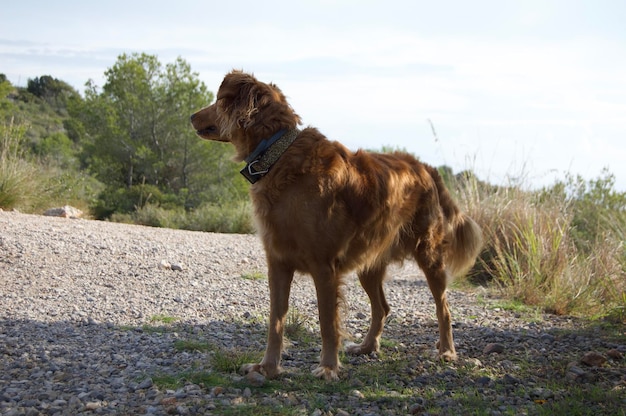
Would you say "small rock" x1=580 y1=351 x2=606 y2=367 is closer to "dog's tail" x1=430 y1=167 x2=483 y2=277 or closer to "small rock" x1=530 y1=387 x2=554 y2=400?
"small rock" x1=530 y1=387 x2=554 y2=400

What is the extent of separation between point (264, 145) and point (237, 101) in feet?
1.23

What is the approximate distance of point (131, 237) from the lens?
961 centimetres

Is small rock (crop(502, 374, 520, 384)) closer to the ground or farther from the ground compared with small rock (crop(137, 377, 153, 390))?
farther from the ground

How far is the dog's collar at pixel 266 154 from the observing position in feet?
14.7

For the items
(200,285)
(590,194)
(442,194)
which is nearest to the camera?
(442,194)

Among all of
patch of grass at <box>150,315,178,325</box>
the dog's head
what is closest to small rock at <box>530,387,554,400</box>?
the dog's head

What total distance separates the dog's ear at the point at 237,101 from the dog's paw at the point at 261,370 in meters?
1.61

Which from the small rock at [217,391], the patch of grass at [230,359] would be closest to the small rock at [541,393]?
the patch of grass at [230,359]

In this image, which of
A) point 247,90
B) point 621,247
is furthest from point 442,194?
point 621,247

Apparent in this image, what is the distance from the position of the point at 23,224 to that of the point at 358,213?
641cm

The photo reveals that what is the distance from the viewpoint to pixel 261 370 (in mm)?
4465

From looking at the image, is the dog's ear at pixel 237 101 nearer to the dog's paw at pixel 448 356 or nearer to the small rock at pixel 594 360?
the dog's paw at pixel 448 356

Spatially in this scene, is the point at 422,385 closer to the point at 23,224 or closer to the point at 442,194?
the point at 442,194

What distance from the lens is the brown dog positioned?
441 cm
